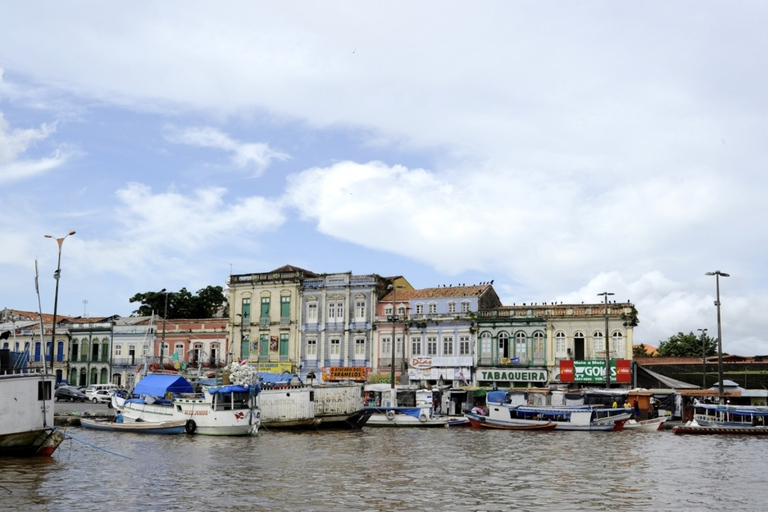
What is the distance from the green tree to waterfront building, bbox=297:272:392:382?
34848 millimetres

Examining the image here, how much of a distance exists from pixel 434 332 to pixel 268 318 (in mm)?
15273

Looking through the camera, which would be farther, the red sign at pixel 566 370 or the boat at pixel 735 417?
the red sign at pixel 566 370

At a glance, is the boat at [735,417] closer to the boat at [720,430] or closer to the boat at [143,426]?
the boat at [720,430]

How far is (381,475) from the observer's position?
25.1m

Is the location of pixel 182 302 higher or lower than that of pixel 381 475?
higher

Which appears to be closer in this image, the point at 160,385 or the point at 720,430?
the point at 160,385

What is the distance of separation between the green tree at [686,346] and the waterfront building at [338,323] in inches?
1372

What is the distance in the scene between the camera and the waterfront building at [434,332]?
66062mm

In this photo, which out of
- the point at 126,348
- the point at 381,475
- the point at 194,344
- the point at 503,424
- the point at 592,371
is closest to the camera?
the point at 381,475

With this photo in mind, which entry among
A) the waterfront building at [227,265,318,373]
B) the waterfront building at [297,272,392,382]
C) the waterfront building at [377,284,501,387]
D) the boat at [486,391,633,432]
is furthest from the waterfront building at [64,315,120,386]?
the boat at [486,391,633,432]

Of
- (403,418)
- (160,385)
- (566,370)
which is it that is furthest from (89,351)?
(566,370)

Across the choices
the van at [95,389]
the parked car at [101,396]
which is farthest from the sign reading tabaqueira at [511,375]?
the van at [95,389]

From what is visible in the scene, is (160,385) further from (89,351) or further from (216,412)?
(89,351)

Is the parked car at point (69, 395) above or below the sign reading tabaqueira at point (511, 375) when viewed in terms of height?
below
